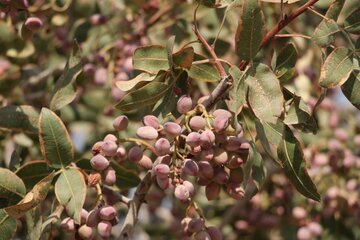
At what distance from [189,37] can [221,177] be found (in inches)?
30.2

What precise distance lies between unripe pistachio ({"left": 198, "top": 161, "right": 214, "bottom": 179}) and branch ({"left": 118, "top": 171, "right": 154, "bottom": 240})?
105mm

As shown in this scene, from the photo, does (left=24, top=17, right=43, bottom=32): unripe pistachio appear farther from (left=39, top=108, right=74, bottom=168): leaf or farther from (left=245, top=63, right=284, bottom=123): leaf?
(left=245, top=63, right=284, bottom=123): leaf

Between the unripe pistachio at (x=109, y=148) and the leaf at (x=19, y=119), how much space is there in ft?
0.87

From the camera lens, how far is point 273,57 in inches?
55.8

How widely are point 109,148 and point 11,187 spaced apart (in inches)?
7.2

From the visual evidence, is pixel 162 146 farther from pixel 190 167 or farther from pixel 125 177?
pixel 125 177

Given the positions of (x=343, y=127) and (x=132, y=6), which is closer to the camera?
(x=132, y=6)

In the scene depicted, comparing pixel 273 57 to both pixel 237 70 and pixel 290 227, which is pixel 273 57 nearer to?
pixel 237 70

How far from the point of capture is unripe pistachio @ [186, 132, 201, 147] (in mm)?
1294

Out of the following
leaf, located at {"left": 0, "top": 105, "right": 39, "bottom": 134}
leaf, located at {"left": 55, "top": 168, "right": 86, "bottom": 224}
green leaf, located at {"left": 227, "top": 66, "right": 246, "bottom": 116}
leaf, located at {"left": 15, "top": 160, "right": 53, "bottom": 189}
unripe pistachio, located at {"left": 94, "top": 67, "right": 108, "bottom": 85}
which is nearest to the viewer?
green leaf, located at {"left": 227, "top": 66, "right": 246, "bottom": 116}

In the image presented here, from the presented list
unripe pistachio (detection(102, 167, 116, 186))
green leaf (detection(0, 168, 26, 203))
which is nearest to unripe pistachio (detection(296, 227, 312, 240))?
unripe pistachio (detection(102, 167, 116, 186))

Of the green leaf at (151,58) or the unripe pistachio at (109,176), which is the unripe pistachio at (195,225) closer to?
the unripe pistachio at (109,176)

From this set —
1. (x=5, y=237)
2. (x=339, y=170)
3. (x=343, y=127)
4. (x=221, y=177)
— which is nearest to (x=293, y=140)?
(x=221, y=177)

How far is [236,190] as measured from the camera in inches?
55.7
